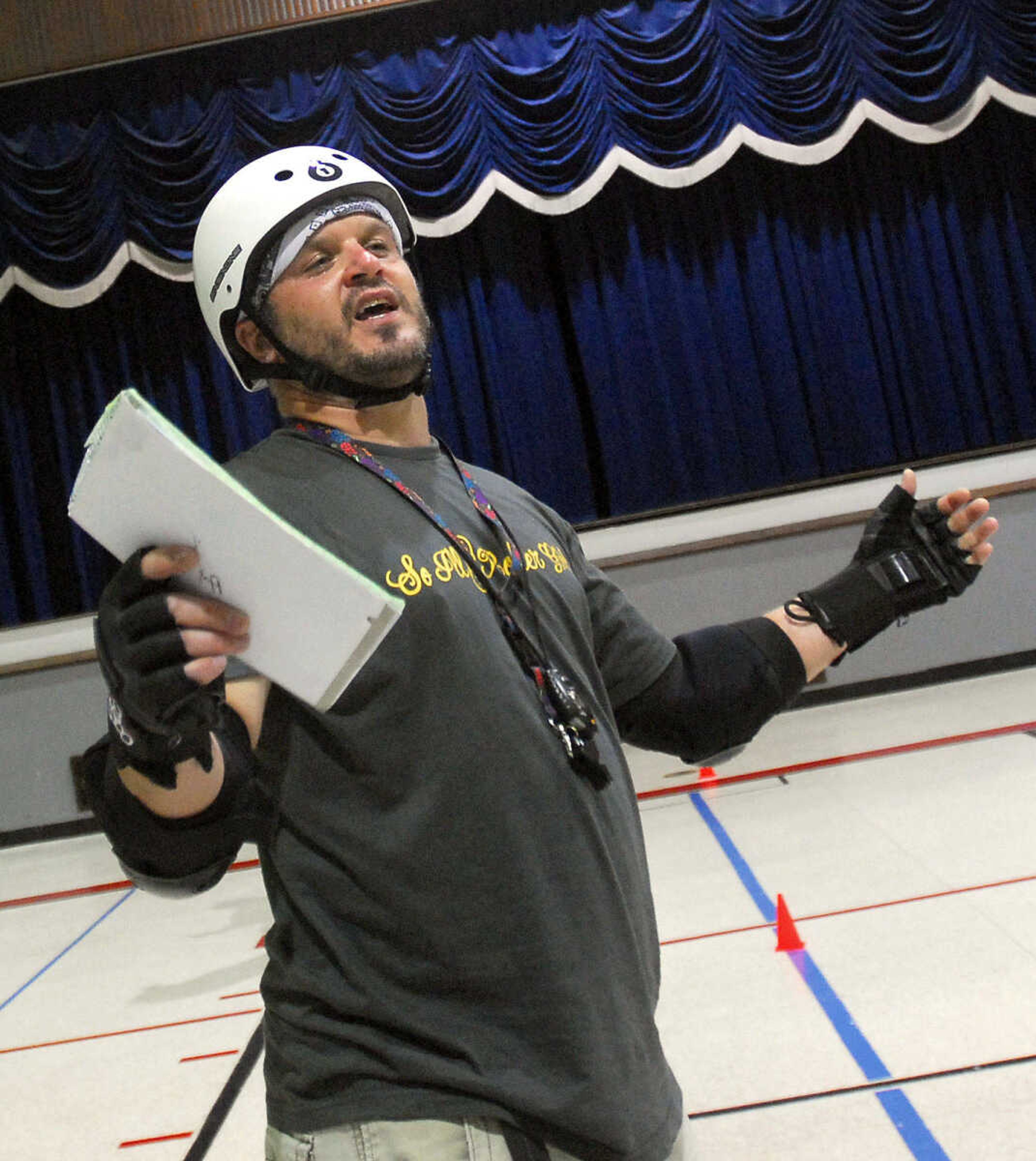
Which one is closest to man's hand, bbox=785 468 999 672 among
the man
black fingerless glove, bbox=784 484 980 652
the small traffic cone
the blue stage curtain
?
black fingerless glove, bbox=784 484 980 652

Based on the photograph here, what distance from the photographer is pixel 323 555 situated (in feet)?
2.70

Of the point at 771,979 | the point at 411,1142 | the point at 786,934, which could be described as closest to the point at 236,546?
the point at 411,1142

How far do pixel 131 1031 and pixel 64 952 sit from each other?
990 millimetres

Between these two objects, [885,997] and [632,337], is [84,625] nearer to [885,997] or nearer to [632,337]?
[632,337]

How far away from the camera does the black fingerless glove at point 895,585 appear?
1.47 m

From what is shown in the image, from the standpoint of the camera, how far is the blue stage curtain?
611 cm

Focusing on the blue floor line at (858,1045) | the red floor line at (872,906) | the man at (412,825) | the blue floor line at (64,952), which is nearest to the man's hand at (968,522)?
the man at (412,825)

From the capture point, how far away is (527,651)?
1.13 metres

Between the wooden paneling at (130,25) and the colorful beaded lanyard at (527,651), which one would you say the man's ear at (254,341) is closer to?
the colorful beaded lanyard at (527,651)

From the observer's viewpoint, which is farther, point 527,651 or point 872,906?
point 872,906

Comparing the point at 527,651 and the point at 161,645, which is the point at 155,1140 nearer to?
the point at 527,651

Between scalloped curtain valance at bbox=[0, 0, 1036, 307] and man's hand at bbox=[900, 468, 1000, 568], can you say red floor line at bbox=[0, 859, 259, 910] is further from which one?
man's hand at bbox=[900, 468, 1000, 568]

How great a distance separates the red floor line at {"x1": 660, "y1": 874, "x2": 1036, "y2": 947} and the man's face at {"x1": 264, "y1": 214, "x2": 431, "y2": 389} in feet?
7.01

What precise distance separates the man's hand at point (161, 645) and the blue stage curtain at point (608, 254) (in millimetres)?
5663
